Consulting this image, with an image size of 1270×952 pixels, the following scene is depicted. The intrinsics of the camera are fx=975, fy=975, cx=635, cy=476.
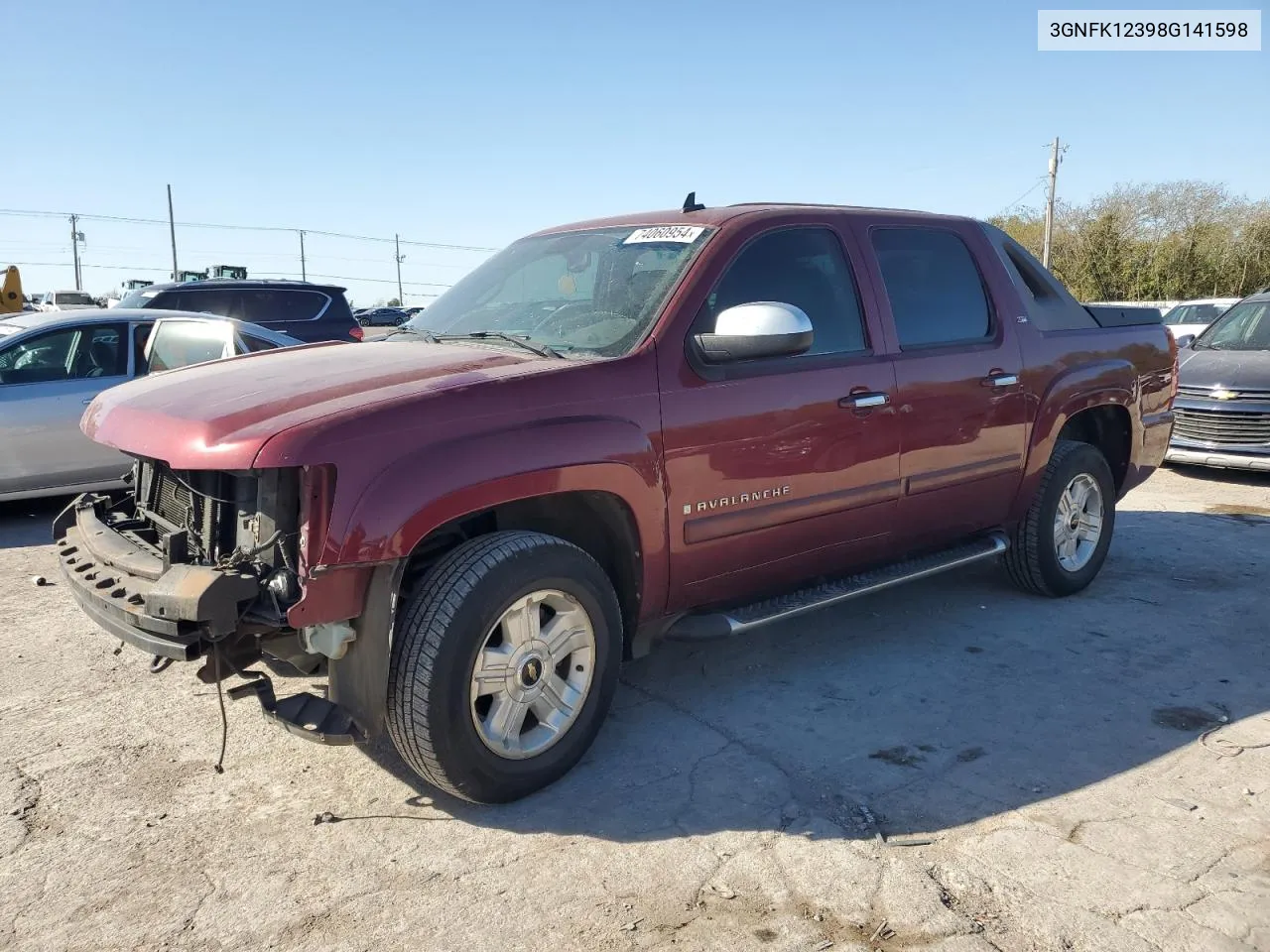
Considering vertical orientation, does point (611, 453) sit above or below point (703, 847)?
above

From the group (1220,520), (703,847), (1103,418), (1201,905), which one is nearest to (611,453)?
(703,847)

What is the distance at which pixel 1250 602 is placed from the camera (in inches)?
207

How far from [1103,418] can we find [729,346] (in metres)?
3.18

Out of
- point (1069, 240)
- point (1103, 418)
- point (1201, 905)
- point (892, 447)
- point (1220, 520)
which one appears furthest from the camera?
point (1069, 240)

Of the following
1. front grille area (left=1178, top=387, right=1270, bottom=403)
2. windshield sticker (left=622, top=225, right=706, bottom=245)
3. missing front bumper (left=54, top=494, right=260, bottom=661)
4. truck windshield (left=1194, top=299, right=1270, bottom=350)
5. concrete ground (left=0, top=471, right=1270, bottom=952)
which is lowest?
concrete ground (left=0, top=471, right=1270, bottom=952)

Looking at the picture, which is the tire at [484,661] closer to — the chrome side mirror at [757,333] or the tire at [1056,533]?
the chrome side mirror at [757,333]

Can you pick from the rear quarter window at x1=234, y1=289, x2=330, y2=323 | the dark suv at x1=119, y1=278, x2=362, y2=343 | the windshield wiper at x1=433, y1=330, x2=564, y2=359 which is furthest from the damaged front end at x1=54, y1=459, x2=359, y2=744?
the rear quarter window at x1=234, y1=289, x2=330, y2=323

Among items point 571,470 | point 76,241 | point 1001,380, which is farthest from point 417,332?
point 76,241

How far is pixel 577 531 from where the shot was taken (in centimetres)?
354

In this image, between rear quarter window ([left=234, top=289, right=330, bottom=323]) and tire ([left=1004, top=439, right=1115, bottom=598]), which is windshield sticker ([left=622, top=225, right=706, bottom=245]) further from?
rear quarter window ([left=234, top=289, right=330, bottom=323])

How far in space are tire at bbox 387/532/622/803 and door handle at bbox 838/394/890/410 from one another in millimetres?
1315

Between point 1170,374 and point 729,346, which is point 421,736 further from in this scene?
point 1170,374

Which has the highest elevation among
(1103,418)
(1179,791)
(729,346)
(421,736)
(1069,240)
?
(1069,240)

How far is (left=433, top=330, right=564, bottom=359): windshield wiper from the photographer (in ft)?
11.6
